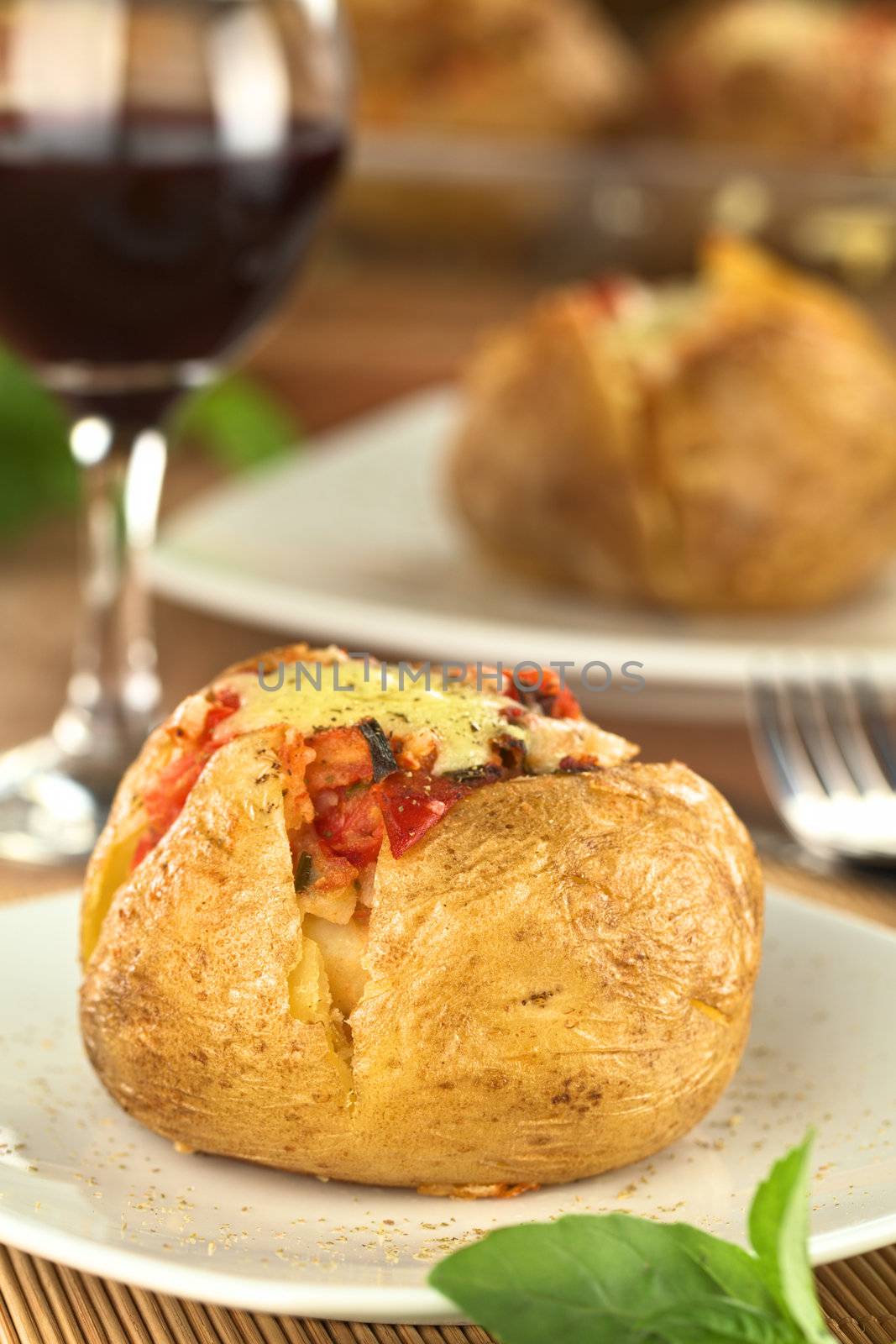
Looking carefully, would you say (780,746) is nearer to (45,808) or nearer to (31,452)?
(45,808)

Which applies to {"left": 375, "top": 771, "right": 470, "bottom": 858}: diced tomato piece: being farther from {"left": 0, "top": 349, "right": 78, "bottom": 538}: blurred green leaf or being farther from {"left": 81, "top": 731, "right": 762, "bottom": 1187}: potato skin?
{"left": 0, "top": 349, "right": 78, "bottom": 538}: blurred green leaf

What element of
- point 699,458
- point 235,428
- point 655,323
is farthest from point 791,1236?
point 235,428

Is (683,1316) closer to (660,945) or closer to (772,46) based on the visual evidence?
(660,945)

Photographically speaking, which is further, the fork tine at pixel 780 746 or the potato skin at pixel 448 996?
the fork tine at pixel 780 746

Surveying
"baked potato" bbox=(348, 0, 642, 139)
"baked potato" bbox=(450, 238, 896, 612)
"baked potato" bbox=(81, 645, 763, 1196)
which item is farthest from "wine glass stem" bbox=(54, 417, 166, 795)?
"baked potato" bbox=(348, 0, 642, 139)

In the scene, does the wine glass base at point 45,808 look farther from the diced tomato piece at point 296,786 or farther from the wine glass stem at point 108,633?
the diced tomato piece at point 296,786

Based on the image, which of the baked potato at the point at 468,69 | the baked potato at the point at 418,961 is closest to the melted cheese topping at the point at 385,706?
the baked potato at the point at 418,961

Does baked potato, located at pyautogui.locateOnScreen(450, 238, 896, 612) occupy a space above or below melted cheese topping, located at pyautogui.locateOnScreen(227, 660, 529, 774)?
below
